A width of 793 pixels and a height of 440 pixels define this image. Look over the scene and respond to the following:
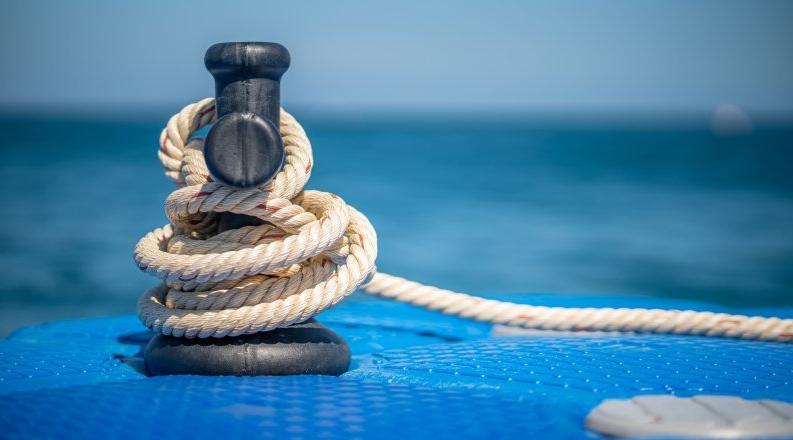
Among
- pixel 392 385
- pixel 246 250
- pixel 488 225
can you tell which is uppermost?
pixel 488 225

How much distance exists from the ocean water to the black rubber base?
442 centimetres

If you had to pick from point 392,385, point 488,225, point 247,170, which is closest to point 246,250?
point 247,170

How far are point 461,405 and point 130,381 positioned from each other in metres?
0.55

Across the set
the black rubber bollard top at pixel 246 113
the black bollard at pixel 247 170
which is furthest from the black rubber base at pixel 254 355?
the black rubber bollard top at pixel 246 113

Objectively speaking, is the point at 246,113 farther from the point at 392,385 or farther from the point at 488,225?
the point at 488,225

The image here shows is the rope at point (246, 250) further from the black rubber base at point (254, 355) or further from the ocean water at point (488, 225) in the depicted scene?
the ocean water at point (488, 225)

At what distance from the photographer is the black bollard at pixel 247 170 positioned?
5.35 ft

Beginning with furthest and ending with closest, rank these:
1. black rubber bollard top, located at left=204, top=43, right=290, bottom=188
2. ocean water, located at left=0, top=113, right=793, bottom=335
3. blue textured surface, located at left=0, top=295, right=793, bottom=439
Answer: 1. ocean water, located at left=0, top=113, right=793, bottom=335
2. black rubber bollard top, located at left=204, top=43, right=290, bottom=188
3. blue textured surface, located at left=0, top=295, right=793, bottom=439

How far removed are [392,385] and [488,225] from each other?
10.4 metres

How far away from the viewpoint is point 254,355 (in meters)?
1.69

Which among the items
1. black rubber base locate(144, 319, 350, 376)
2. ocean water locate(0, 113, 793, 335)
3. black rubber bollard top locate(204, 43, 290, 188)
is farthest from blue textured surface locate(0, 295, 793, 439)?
ocean water locate(0, 113, 793, 335)

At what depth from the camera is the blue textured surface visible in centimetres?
143

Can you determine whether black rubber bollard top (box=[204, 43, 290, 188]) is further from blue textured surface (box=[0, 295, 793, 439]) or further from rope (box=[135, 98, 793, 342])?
blue textured surface (box=[0, 295, 793, 439])

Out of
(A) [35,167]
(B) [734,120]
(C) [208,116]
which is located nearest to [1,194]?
(A) [35,167]
